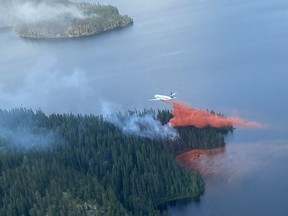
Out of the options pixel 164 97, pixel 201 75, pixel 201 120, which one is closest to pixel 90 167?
pixel 201 120

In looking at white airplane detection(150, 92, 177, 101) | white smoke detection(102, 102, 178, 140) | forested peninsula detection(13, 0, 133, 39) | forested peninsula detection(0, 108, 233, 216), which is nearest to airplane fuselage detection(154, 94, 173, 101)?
white airplane detection(150, 92, 177, 101)

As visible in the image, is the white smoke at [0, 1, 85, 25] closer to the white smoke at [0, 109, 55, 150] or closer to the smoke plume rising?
the smoke plume rising

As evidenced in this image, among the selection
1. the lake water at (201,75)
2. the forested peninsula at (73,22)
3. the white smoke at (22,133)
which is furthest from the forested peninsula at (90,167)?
the forested peninsula at (73,22)

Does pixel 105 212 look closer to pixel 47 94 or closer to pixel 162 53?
pixel 47 94

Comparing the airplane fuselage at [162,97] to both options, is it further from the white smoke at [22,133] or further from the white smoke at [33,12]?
the white smoke at [33,12]

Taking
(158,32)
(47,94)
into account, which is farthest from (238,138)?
(158,32)

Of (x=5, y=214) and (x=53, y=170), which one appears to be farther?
(x=53, y=170)

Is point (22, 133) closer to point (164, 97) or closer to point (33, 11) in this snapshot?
point (164, 97)
